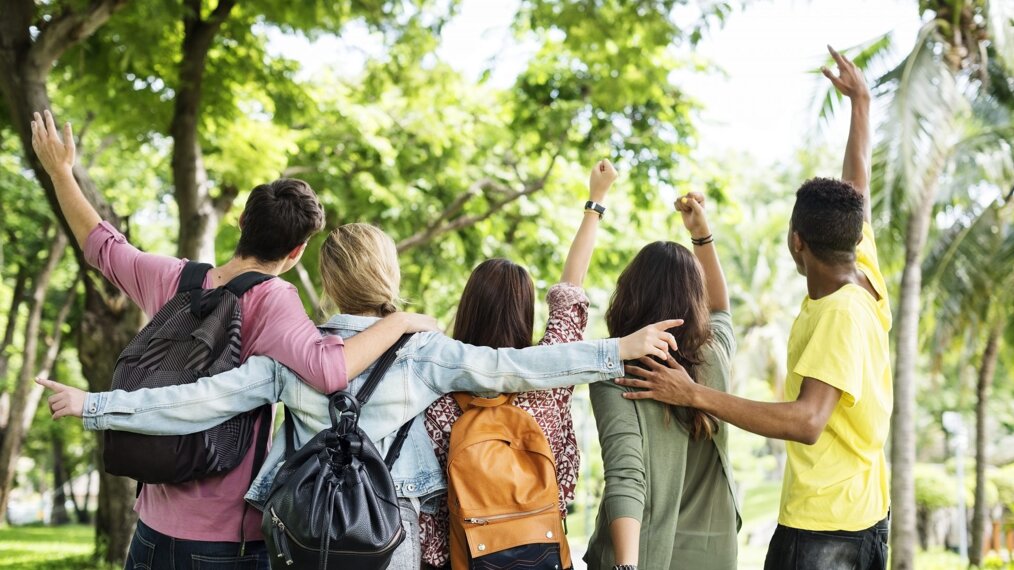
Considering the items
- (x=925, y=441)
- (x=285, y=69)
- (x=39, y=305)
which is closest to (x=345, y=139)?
(x=285, y=69)

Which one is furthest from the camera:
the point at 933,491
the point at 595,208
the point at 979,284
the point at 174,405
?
the point at 933,491

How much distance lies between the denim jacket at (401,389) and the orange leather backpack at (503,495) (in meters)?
0.11

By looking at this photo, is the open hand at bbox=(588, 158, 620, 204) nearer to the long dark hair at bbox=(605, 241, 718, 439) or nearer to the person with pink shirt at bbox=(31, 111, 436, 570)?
the long dark hair at bbox=(605, 241, 718, 439)

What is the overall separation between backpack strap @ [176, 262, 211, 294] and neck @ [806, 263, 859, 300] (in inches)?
74.8

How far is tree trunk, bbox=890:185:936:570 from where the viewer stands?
10609 millimetres

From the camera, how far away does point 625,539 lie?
276cm

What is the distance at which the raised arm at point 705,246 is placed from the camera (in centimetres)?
346

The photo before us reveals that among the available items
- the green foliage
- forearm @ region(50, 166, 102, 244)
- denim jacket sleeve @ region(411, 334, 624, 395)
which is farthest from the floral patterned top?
the green foliage

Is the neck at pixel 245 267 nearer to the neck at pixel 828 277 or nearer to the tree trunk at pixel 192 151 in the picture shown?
the neck at pixel 828 277

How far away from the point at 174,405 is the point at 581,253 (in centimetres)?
153

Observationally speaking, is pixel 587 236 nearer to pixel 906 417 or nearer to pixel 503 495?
pixel 503 495

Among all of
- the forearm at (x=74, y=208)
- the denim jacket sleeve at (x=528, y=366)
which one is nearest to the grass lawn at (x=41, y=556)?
the forearm at (x=74, y=208)

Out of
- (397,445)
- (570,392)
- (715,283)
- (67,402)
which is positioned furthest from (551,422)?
(67,402)

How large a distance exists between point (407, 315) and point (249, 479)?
2.28 ft
